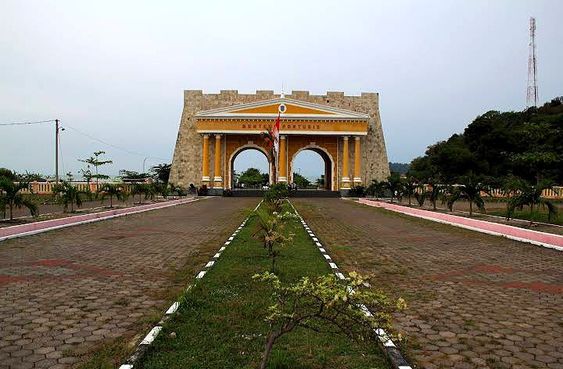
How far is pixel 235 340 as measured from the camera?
483cm

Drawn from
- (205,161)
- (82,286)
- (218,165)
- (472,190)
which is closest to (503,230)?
(472,190)

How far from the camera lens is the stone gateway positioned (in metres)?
47.8

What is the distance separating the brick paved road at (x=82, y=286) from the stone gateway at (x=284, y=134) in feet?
112

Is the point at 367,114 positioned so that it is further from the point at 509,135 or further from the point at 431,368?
the point at 431,368

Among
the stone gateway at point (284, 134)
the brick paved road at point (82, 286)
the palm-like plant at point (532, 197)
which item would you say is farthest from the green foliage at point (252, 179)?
the brick paved road at point (82, 286)

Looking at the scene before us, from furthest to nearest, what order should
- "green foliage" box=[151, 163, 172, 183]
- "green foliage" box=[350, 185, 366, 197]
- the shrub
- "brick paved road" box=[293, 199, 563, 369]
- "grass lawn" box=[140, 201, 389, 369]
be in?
"green foliage" box=[151, 163, 172, 183] < the shrub < "green foliage" box=[350, 185, 366, 197] < "brick paved road" box=[293, 199, 563, 369] < "grass lawn" box=[140, 201, 389, 369]

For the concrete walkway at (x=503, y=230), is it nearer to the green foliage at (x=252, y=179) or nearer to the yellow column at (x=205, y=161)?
the yellow column at (x=205, y=161)

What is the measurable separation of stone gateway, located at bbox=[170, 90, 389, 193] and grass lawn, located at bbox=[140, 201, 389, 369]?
4070 centimetres

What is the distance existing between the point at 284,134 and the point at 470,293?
136 ft

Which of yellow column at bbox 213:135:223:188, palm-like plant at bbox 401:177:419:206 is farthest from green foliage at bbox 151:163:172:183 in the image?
palm-like plant at bbox 401:177:419:206

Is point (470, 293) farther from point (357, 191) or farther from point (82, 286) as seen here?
point (357, 191)

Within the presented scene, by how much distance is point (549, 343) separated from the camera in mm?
4891

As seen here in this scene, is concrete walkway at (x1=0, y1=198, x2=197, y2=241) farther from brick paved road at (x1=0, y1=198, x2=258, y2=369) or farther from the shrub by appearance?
the shrub

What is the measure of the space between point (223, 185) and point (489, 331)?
45.1m
